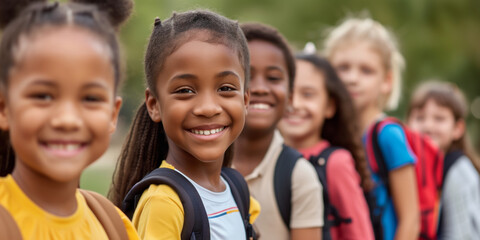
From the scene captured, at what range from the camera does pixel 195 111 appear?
240 centimetres

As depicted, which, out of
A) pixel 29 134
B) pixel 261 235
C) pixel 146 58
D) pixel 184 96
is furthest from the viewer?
pixel 261 235

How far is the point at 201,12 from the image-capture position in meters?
2.54

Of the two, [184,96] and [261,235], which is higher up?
[184,96]

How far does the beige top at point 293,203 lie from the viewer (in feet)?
10.4

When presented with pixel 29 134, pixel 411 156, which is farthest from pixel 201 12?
pixel 411 156

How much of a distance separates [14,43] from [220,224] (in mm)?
1072

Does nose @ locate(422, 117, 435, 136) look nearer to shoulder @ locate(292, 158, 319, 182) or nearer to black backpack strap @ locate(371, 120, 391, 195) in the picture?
black backpack strap @ locate(371, 120, 391, 195)

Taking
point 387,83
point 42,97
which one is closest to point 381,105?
point 387,83

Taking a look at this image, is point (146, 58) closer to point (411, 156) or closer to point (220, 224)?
point (220, 224)

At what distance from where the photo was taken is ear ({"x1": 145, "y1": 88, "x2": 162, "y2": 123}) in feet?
8.36

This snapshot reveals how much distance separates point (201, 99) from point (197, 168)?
0.31 m

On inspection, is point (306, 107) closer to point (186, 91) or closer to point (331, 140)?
point (331, 140)

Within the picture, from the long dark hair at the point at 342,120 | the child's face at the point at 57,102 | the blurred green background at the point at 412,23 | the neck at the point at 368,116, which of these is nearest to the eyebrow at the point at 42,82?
the child's face at the point at 57,102

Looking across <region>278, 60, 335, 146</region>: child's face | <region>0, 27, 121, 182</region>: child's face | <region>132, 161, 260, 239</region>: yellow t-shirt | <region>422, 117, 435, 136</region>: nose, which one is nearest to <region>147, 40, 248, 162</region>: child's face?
<region>132, 161, 260, 239</region>: yellow t-shirt
